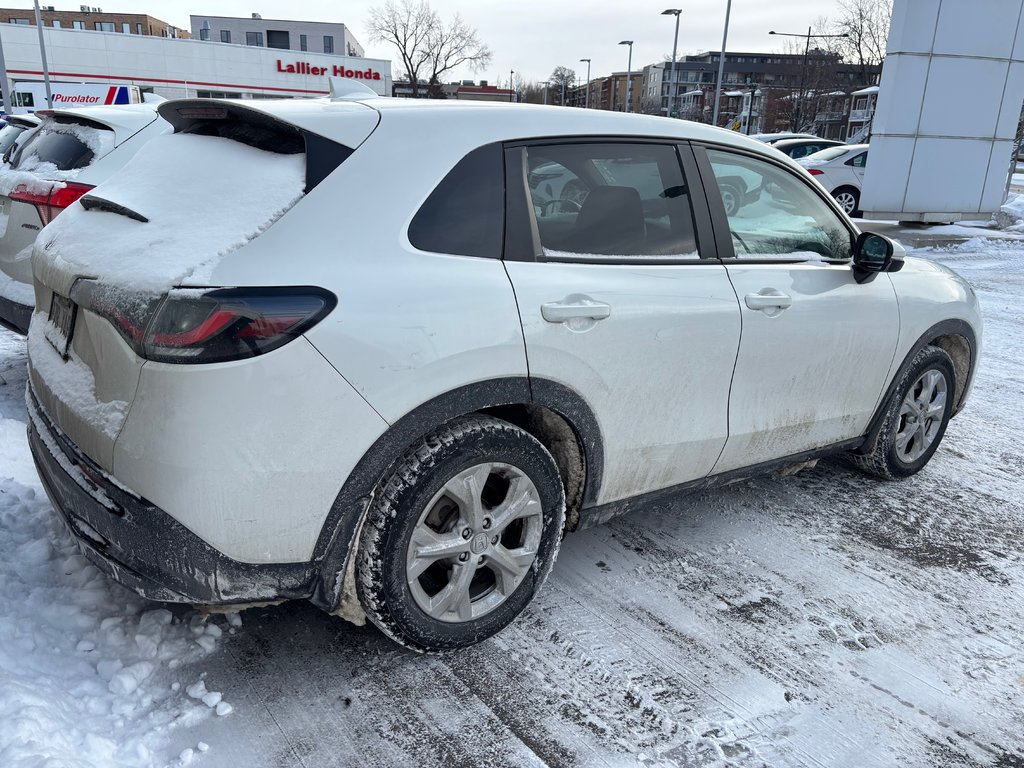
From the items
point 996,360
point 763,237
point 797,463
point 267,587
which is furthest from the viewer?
point 996,360

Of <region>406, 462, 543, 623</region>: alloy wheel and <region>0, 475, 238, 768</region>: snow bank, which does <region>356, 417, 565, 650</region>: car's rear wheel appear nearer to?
<region>406, 462, 543, 623</region>: alloy wheel

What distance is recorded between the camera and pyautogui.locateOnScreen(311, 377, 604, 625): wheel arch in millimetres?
2270

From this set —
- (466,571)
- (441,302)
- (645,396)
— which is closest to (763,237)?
(645,396)

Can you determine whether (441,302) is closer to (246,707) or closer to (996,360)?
(246,707)

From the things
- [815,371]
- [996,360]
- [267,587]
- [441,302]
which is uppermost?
[441,302]

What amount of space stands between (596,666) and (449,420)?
3.28 feet

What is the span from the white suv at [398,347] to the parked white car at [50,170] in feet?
6.90

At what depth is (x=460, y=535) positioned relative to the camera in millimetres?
2520

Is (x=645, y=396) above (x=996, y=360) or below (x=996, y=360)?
above

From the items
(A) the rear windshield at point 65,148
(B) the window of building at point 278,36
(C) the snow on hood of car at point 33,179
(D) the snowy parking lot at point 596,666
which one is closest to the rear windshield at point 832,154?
(D) the snowy parking lot at point 596,666

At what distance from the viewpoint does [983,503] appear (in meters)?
4.09

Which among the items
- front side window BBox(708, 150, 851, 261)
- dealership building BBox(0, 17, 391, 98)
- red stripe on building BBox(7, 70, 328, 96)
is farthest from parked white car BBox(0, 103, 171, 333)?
red stripe on building BBox(7, 70, 328, 96)

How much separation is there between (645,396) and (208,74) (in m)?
51.5

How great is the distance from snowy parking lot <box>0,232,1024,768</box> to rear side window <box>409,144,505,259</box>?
138cm
